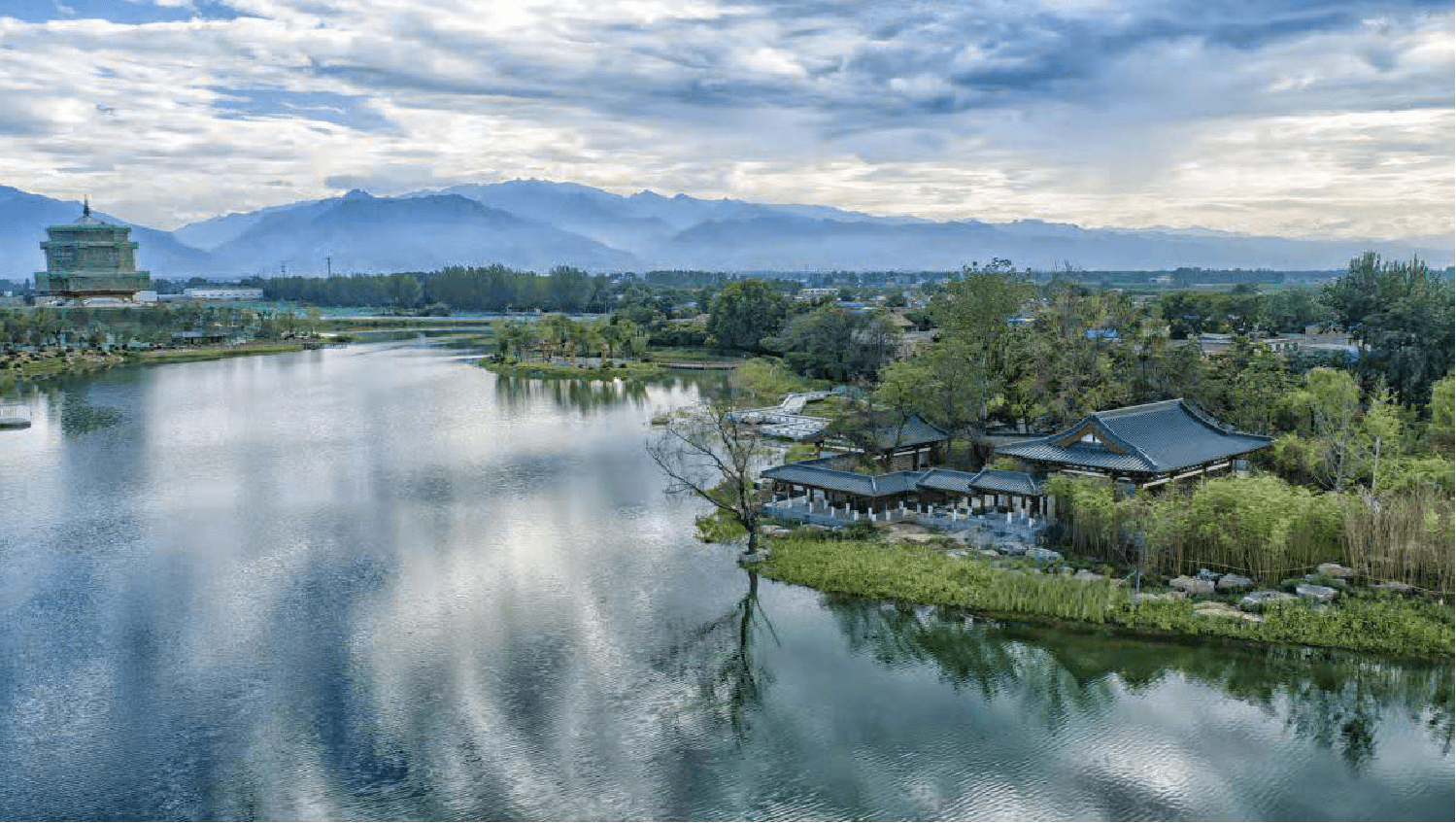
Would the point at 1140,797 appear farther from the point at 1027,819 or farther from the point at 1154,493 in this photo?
the point at 1154,493

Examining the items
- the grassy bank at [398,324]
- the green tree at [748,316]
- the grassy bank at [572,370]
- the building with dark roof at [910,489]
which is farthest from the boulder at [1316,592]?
the grassy bank at [398,324]

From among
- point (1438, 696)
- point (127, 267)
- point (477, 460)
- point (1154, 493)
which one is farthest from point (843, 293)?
point (1438, 696)

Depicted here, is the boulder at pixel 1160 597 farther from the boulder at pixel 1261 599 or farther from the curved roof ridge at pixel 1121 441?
the curved roof ridge at pixel 1121 441

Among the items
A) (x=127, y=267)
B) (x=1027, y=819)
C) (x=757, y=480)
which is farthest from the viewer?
(x=127, y=267)

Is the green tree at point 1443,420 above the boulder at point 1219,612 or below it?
above

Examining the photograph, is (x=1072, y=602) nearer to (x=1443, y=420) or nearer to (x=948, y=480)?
(x=948, y=480)

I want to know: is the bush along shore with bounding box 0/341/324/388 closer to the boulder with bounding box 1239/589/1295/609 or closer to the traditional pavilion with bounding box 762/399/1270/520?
the traditional pavilion with bounding box 762/399/1270/520

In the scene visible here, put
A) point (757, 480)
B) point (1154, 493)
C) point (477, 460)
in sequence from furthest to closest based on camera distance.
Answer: point (477, 460) < point (757, 480) < point (1154, 493)
